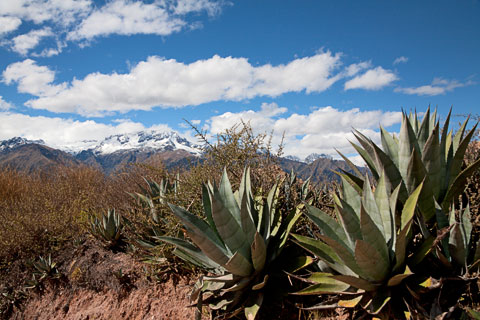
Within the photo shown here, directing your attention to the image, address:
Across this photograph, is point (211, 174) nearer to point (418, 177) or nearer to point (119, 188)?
point (418, 177)

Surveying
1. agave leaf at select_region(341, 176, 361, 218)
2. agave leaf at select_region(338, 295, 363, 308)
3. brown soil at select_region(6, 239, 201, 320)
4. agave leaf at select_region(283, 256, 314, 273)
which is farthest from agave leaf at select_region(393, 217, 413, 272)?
brown soil at select_region(6, 239, 201, 320)

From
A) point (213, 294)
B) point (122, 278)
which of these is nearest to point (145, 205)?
point (122, 278)

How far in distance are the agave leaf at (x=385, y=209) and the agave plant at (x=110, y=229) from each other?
13.9ft

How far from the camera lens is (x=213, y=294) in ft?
9.78

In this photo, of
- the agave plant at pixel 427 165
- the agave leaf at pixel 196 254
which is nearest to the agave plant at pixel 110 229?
the agave leaf at pixel 196 254

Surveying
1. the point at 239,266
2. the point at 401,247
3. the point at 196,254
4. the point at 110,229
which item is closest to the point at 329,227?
the point at 401,247

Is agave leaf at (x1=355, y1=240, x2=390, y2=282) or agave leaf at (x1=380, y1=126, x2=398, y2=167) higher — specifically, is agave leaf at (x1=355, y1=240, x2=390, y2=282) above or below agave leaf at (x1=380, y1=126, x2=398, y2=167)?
below

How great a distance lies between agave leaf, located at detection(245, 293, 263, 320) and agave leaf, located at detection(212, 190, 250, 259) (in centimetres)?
37

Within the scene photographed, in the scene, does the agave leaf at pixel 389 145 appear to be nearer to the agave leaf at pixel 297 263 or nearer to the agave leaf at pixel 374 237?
the agave leaf at pixel 374 237

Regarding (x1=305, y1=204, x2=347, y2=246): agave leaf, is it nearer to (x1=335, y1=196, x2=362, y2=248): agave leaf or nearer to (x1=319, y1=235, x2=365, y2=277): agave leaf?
(x1=335, y1=196, x2=362, y2=248): agave leaf

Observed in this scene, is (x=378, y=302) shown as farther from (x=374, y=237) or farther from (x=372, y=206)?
(x=372, y=206)

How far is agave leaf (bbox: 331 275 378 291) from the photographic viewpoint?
2.05 metres

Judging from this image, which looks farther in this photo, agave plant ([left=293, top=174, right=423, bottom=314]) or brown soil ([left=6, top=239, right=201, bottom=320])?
brown soil ([left=6, top=239, right=201, bottom=320])

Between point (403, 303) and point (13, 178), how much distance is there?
12.3m
